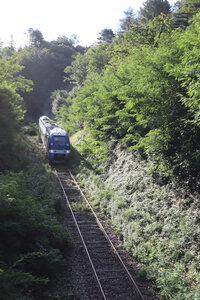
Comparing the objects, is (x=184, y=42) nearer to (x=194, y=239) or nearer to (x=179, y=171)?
(x=179, y=171)

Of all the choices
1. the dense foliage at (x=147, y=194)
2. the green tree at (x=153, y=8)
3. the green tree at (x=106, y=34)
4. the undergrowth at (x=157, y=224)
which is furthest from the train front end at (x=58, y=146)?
the green tree at (x=106, y=34)

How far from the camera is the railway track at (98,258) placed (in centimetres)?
647

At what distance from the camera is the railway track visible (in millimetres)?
6475

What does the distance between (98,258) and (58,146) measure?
11779 millimetres

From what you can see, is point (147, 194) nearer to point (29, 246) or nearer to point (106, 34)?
point (29, 246)

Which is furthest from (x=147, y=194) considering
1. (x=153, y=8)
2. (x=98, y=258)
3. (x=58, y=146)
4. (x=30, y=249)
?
(x=153, y=8)

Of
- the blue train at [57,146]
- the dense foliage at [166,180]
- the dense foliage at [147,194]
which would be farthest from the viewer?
the blue train at [57,146]

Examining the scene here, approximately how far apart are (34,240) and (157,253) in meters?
4.20

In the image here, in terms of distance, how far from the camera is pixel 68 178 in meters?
16.5

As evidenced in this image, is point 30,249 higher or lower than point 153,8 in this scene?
lower

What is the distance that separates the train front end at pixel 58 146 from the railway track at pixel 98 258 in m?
5.98

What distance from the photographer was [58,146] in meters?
18.5

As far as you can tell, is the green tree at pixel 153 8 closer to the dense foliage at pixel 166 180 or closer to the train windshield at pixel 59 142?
the train windshield at pixel 59 142

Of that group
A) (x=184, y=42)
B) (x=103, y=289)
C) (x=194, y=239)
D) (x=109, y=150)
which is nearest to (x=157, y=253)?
(x=194, y=239)
